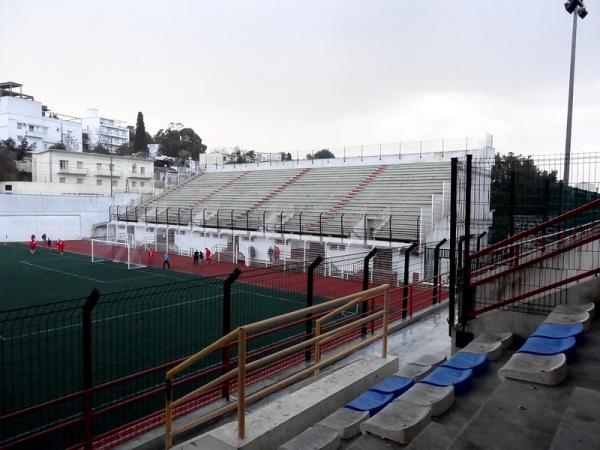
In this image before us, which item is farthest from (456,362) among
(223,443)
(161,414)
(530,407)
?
(161,414)

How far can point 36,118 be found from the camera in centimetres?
7769

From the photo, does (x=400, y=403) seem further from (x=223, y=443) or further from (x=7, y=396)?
(x=7, y=396)

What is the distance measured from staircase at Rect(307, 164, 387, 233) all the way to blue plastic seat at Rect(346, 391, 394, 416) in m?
19.9

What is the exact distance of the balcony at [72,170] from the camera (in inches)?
2121

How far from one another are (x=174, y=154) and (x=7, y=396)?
9510cm

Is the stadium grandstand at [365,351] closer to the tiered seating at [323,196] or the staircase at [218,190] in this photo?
the tiered seating at [323,196]

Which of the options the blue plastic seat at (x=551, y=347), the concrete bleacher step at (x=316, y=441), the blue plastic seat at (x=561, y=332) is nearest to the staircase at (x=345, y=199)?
the blue plastic seat at (x=561, y=332)

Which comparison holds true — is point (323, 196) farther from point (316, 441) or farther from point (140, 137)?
point (140, 137)

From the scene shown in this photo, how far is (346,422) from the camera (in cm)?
418

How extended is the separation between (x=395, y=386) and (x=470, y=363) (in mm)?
876

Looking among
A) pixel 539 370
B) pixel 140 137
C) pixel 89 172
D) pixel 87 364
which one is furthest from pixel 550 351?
pixel 140 137

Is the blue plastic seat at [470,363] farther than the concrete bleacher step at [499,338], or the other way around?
the concrete bleacher step at [499,338]

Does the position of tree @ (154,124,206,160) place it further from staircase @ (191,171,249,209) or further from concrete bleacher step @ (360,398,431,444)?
concrete bleacher step @ (360,398,431,444)

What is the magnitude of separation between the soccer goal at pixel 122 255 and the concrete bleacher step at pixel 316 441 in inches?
901
